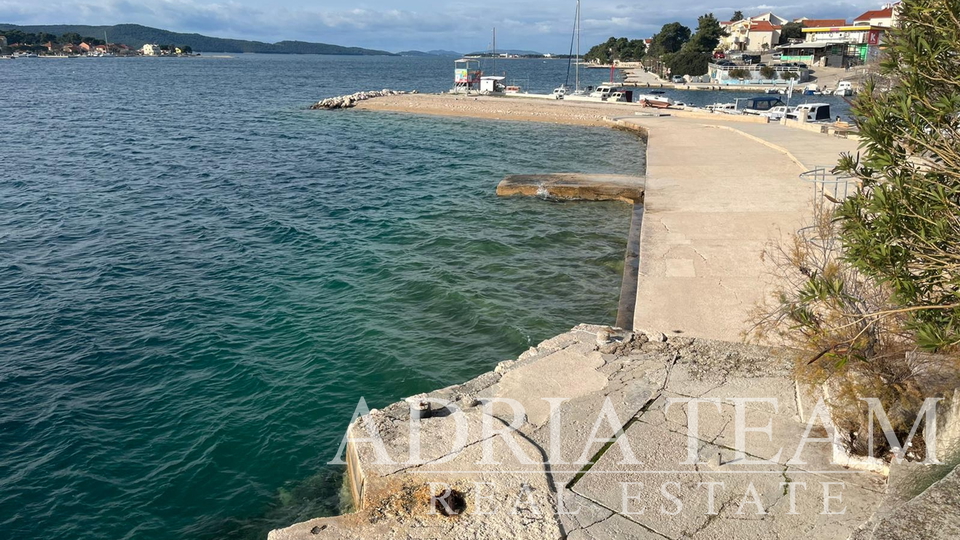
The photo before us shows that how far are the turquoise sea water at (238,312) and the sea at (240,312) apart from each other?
44 millimetres

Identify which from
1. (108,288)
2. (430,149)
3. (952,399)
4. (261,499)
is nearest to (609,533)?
(952,399)

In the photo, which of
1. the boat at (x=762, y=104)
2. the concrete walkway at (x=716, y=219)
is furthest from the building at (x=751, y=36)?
the concrete walkway at (x=716, y=219)

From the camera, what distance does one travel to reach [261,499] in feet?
25.6

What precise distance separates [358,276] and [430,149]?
19676 mm

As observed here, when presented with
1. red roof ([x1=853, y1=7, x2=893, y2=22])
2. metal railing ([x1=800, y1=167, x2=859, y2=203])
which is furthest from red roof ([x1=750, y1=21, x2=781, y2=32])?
metal railing ([x1=800, y1=167, x2=859, y2=203])

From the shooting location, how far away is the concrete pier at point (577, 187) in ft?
69.0

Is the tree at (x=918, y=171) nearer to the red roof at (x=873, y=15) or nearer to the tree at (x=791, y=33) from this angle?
the red roof at (x=873, y=15)

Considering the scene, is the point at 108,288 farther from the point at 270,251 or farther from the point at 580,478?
the point at 580,478

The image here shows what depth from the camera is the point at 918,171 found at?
18.9ft

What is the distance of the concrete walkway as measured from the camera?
10672 mm

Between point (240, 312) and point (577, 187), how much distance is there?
12090mm

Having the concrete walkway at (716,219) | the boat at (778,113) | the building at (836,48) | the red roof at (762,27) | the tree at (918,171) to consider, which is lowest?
the concrete walkway at (716,219)

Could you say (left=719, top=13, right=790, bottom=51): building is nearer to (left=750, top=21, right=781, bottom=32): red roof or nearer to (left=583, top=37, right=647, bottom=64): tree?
(left=750, top=21, right=781, bottom=32): red roof

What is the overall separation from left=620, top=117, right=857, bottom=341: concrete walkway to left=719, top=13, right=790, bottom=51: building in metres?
125
